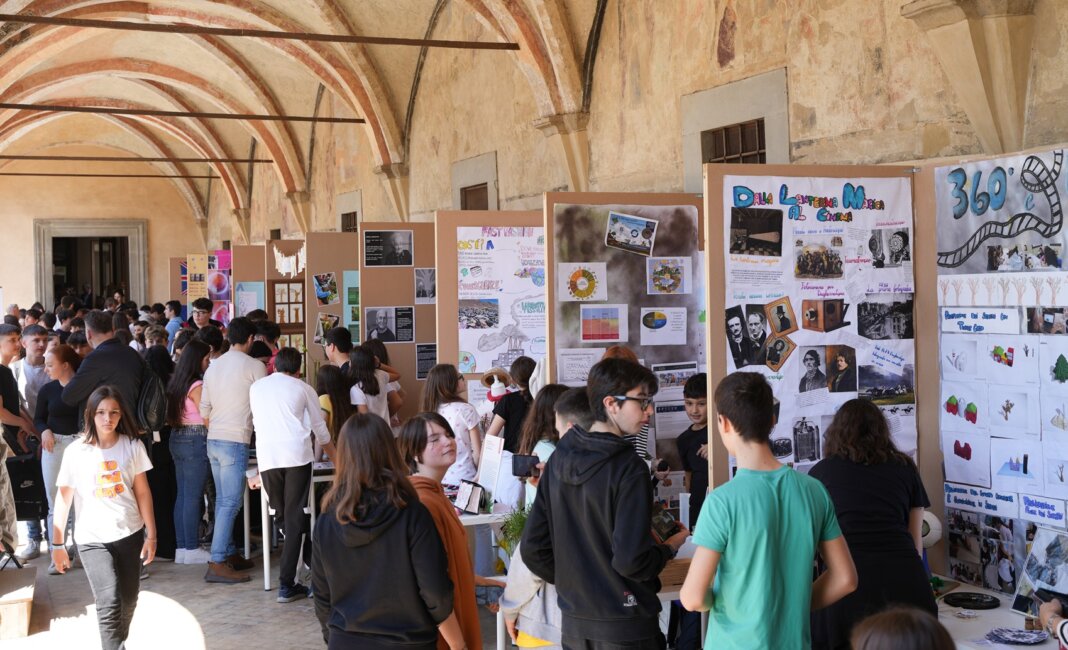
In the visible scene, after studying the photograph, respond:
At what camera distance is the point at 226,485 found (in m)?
8.16

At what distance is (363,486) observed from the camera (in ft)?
11.7

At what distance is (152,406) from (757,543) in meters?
6.10

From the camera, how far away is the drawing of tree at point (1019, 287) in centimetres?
514

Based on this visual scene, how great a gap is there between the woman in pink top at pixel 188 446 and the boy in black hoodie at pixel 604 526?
5202mm

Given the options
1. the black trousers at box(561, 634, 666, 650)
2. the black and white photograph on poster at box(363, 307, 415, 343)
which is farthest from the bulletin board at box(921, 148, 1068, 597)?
the black and white photograph on poster at box(363, 307, 415, 343)

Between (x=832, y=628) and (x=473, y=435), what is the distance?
3.15m

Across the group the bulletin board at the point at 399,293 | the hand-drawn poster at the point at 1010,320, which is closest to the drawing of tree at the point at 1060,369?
the hand-drawn poster at the point at 1010,320

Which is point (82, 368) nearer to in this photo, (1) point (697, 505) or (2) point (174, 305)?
(1) point (697, 505)

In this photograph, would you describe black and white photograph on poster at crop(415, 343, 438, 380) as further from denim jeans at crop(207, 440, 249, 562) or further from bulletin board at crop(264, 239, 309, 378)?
denim jeans at crop(207, 440, 249, 562)

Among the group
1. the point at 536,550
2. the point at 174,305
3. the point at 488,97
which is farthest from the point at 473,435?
the point at 174,305

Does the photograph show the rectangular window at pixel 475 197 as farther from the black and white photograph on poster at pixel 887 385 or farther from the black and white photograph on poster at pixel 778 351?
the black and white photograph on poster at pixel 778 351

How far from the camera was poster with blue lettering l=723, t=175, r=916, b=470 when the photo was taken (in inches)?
206

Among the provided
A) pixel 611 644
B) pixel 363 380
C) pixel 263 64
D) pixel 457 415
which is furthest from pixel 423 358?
pixel 263 64

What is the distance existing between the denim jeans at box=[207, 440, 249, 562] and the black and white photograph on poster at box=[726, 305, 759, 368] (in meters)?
4.34
